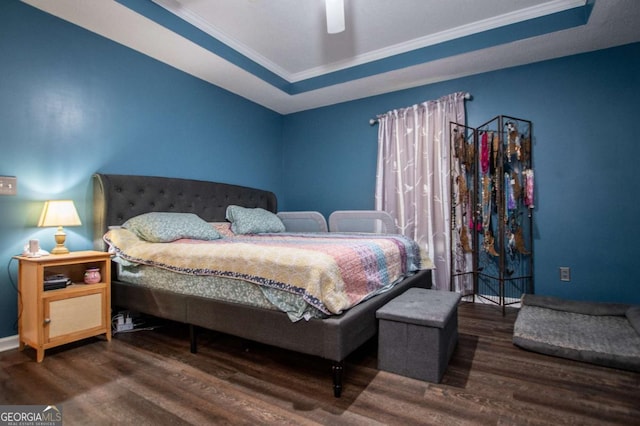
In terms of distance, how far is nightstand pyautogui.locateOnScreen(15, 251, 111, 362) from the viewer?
1918 millimetres

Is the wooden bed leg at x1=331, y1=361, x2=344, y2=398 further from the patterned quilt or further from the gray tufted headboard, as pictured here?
the gray tufted headboard

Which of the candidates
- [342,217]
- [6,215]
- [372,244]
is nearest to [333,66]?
[342,217]

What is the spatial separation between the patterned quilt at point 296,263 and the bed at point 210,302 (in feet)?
0.29

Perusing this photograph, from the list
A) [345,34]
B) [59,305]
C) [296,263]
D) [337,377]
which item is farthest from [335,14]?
[59,305]

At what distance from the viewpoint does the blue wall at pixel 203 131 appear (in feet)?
7.17

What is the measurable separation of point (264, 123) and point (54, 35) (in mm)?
2339

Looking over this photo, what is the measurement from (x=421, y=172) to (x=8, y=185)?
139 inches

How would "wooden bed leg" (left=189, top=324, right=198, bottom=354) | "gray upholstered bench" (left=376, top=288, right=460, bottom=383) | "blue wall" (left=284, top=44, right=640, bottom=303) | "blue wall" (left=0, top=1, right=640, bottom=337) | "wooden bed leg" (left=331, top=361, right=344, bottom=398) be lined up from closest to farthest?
"wooden bed leg" (left=331, top=361, right=344, bottom=398)
"gray upholstered bench" (left=376, top=288, right=460, bottom=383)
"wooden bed leg" (left=189, top=324, right=198, bottom=354)
"blue wall" (left=0, top=1, right=640, bottom=337)
"blue wall" (left=284, top=44, right=640, bottom=303)

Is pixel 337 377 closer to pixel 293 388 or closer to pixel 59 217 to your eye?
pixel 293 388

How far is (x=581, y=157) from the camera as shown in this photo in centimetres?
290

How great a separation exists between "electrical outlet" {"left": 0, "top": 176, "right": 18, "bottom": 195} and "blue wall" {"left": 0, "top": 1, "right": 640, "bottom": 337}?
0.11 feet

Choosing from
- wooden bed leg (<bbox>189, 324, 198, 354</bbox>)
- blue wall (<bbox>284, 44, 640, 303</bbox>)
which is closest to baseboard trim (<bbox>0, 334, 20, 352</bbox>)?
wooden bed leg (<bbox>189, 324, 198, 354</bbox>)

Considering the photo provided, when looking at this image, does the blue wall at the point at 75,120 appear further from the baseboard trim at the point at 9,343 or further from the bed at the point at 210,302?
the bed at the point at 210,302

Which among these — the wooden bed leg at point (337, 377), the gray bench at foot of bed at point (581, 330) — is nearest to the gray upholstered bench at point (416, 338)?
the wooden bed leg at point (337, 377)
